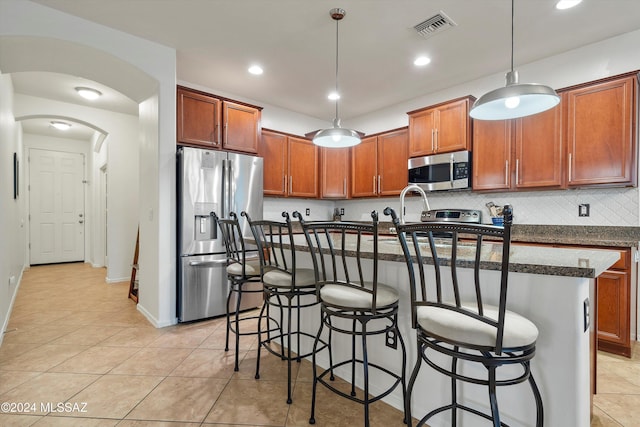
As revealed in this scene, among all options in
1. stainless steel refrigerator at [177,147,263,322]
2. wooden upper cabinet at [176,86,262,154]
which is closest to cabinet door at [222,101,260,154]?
wooden upper cabinet at [176,86,262,154]

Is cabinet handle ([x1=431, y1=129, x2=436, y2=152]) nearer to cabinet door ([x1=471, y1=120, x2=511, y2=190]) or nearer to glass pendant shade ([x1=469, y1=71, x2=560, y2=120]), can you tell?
cabinet door ([x1=471, y1=120, x2=511, y2=190])


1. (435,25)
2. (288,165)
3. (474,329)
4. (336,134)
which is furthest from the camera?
(288,165)

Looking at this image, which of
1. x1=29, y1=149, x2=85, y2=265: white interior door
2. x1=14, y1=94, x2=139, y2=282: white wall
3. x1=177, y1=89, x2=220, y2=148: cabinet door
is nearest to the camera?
x1=177, y1=89, x2=220, y2=148: cabinet door

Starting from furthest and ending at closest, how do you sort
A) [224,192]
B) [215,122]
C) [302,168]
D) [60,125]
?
[60,125] → [302,168] → [215,122] → [224,192]

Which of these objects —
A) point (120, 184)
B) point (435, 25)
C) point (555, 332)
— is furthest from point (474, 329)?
point (120, 184)

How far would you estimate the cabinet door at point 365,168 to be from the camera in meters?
4.71

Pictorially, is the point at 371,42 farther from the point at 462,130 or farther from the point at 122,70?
the point at 122,70

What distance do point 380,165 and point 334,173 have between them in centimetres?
79

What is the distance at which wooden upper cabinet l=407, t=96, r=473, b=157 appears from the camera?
3557 mm

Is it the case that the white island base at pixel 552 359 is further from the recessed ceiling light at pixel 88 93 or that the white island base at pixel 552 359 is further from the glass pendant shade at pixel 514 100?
the recessed ceiling light at pixel 88 93

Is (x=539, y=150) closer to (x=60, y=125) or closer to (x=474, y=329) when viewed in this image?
(x=474, y=329)

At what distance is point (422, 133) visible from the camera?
3.95 metres

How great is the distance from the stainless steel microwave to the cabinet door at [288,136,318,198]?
1.53 meters

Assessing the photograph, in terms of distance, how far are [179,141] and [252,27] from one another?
4.37 feet
